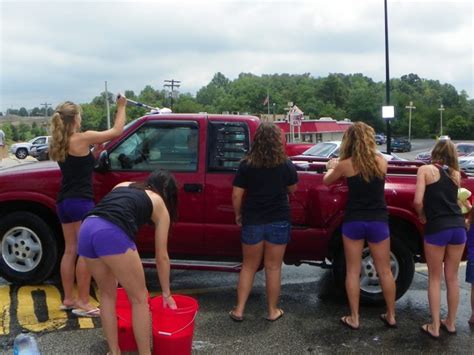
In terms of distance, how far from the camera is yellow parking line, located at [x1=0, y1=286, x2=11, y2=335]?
4.17 m

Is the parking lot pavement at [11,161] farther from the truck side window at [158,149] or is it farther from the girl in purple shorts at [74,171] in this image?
the girl in purple shorts at [74,171]

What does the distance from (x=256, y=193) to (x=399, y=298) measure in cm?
199

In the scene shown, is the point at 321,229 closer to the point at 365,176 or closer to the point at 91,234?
the point at 365,176

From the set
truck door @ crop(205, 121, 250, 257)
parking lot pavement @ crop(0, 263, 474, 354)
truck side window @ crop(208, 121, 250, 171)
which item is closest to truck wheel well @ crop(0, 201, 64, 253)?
parking lot pavement @ crop(0, 263, 474, 354)

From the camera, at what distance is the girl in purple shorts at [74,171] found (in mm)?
4312

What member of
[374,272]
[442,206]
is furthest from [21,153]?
[442,206]

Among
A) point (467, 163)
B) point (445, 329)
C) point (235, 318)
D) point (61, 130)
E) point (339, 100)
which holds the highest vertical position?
point (339, 100)

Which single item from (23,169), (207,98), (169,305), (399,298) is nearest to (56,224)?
(23,169)

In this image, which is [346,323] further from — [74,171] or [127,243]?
[74,171]

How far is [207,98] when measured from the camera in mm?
115562

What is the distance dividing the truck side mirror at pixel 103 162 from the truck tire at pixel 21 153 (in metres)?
41.7

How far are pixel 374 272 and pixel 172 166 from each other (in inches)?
87.5

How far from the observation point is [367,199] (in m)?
4.19

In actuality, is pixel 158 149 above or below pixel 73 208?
above
